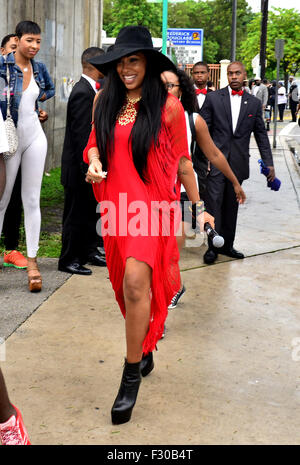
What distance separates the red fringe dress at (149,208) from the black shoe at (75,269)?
91.4 inches

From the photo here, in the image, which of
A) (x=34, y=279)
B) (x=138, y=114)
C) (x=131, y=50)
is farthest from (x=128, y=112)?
(x=34, y=279)

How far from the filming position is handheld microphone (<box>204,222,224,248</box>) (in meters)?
3.32

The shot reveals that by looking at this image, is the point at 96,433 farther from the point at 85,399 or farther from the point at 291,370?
the point at 291,370

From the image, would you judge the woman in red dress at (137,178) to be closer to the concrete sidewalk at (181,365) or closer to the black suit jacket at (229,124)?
the concrete sidewalk at (181,365)

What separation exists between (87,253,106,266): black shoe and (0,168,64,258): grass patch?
36cm

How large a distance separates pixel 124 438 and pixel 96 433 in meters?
0.13

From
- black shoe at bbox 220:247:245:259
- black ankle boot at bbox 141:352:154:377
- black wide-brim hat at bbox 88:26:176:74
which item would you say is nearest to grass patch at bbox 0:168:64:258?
black shoe at bbox 220:247:245:259

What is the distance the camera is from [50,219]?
841 cm

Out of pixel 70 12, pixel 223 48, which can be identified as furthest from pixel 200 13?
pixel 70 12

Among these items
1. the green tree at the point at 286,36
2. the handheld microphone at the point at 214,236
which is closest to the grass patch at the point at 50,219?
the handheld microphone at the point at 214,236

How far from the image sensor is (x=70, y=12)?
13336 mm

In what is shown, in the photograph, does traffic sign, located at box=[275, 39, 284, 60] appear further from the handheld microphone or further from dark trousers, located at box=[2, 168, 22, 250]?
the handheld microphone

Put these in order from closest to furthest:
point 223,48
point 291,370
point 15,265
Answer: point 291,370 → point 15,265 → point 223,48

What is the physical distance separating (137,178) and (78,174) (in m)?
2.61
